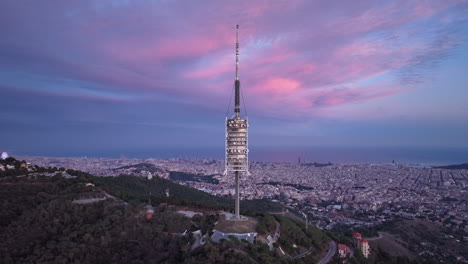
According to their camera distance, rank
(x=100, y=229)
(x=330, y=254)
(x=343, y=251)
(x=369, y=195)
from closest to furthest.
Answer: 1. (x=100, y=229)
2. (x=330, y=254)
3. (x=343, y=251)
4. (x=369, y=195)

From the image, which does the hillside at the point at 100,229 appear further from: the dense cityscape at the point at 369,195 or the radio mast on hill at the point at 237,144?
the dense cityscape at the point at 369,195

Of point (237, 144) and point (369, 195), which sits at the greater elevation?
point (237, 144)

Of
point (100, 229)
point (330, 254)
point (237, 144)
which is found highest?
point (237, 144)

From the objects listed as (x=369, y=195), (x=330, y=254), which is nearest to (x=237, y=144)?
(x=330, y=254)

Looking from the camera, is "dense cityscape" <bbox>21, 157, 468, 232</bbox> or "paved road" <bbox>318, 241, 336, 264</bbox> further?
"dense cityscape" <bbox>21, 157, 468, 232</bbox>

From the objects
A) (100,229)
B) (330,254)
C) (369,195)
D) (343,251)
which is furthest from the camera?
(369,195)

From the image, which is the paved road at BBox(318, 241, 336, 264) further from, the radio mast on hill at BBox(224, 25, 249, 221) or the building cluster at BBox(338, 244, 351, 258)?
the radio mast on hill at BBox(224, 25, 249, 221)

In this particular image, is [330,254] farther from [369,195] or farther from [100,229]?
[369,195]

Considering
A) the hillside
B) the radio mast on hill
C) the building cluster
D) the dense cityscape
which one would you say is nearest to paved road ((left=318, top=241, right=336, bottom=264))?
the building cluster

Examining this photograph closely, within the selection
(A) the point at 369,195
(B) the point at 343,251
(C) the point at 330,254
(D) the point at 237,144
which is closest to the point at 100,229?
(D) the point at 237,144

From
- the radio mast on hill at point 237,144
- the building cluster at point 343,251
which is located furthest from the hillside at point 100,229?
the radio mast on hill at point 237,144

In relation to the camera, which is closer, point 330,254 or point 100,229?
point 100,229
